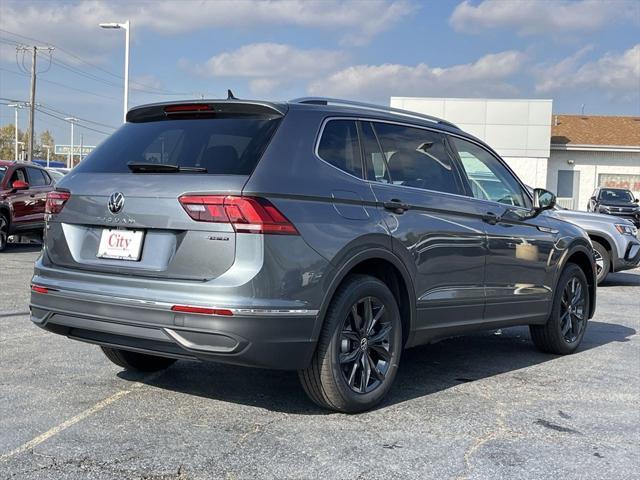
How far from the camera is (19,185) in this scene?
14484 mm

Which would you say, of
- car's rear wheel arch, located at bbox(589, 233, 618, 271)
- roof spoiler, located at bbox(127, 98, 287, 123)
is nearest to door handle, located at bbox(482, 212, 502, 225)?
roof spoiler, located at bbox(127, 98, 287, 123)

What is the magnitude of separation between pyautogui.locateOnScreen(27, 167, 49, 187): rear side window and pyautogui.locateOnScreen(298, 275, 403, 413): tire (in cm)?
1217

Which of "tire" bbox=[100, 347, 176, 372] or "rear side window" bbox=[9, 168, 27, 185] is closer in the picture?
"tire" bbox=[100, 347, 176, 372]

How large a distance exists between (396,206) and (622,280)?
33.8 ft

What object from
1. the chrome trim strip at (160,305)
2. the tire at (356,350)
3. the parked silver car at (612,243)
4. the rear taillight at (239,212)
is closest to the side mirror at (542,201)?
the tire at (356,350)

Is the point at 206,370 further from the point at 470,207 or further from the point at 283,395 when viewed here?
the point at 470,207

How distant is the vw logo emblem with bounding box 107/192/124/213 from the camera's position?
4.20 metres

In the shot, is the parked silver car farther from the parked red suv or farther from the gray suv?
the parked red suv

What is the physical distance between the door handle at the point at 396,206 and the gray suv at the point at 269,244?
0.6 inches

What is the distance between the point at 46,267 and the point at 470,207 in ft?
9.41

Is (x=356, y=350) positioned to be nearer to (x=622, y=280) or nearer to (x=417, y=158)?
(x=417, y=158)

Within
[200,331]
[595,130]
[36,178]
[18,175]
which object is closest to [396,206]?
[200,331]

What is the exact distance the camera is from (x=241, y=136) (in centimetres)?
427

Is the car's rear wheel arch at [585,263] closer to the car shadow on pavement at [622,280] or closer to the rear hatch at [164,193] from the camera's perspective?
the rear hatch at [164,193]
